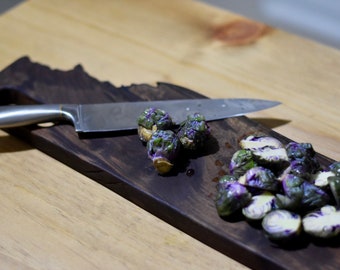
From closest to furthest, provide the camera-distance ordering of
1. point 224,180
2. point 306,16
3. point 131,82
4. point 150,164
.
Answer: point 224,180, point 150,164, point 131,82, point 306,16

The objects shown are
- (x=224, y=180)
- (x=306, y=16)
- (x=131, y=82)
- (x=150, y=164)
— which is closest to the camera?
(x=224, y=180)

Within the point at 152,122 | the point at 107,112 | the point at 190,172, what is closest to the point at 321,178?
the point at 190,172

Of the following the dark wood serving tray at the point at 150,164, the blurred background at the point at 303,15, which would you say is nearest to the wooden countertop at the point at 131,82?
→ the dark wood serving tray at the point at 150,164

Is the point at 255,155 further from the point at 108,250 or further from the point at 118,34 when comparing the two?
the point at 118,34

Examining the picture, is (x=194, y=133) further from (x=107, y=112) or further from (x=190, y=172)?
(x=107, y=112)

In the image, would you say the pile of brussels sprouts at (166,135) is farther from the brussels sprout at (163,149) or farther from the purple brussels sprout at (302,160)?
the purple brussels sprout at (302,160)

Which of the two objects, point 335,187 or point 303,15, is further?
point 303,15

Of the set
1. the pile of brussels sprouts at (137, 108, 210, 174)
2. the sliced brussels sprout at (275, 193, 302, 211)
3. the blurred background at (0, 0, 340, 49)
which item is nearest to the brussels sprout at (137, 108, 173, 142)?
the pile of brussels sprouts at (137, 108, 210, 174)

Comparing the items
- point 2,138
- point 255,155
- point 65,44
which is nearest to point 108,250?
point 255,155

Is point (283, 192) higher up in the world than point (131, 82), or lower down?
higher up
